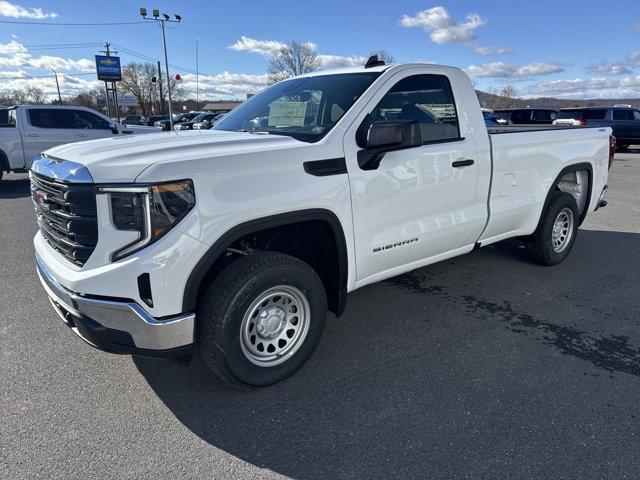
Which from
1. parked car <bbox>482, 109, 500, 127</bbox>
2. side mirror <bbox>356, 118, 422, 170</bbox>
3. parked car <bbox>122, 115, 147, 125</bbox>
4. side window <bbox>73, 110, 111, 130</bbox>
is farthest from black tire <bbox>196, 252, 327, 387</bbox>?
parked car <bbox>122, 115, 147, 125</bbox>

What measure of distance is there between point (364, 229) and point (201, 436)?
1622mm

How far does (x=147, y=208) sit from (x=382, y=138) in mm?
1490

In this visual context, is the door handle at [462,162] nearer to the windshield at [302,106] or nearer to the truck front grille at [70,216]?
the windshield at [302,106]

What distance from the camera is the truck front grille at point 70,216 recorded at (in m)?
2.36

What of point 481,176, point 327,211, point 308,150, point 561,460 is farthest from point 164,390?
point 481,176

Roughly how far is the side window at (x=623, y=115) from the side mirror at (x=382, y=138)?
68.7 ft

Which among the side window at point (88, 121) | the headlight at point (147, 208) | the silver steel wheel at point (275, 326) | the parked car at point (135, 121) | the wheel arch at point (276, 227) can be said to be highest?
the parked car at point (135, 121)

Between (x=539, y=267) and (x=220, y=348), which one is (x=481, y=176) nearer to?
(x=539, y=267)

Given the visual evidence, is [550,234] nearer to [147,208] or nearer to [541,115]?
[147,208]

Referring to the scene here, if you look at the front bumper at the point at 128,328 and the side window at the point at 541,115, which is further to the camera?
the side window at the point at 541,115

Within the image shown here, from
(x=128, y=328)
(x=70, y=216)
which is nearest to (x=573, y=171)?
(x=128, y=328)

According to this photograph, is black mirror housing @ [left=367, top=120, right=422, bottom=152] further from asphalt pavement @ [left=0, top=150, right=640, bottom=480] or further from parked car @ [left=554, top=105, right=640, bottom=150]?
parked car @ [left=554, top=105, right=640, bottom=150]

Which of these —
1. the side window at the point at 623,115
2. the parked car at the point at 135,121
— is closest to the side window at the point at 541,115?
the side window at the point at 623,115

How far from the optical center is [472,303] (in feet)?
14.0
